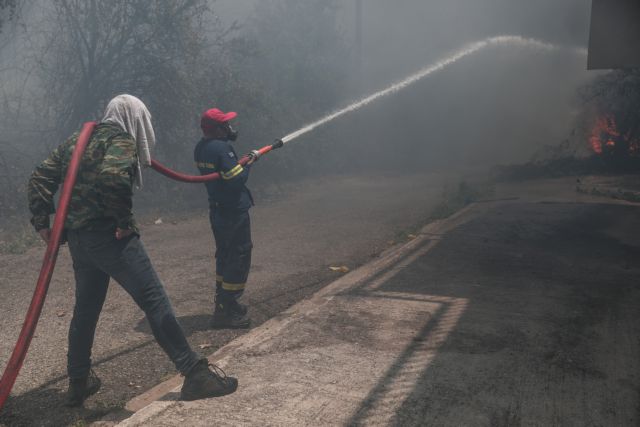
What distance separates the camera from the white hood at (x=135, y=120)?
346 centimetres

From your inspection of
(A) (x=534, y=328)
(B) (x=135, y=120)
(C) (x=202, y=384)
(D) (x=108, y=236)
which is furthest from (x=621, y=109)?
(D) (x=108, y=236)

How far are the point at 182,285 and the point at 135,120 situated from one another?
2959 mm

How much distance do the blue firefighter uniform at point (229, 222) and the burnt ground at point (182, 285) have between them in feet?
1.35

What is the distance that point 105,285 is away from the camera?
3594 millimetres

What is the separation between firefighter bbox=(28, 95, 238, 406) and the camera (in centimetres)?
324

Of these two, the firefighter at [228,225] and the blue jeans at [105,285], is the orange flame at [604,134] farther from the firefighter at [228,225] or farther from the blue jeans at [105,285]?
the blue jeans at [105,285]

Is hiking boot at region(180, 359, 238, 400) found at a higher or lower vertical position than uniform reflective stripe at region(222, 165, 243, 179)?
lower

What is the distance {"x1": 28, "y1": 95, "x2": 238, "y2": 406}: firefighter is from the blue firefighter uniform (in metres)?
1.20

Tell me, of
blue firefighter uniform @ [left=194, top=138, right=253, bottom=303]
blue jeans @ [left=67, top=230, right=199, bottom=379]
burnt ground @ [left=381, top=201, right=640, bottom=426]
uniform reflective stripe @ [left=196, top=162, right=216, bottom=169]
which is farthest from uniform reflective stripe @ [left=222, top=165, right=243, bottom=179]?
burnt ground @ [left=381, top=201, right=640, bottom=426]

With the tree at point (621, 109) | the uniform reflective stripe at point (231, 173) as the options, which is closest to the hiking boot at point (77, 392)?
the uniform reflective stripe at point (231, 173)

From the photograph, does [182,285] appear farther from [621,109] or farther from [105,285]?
[621,109]

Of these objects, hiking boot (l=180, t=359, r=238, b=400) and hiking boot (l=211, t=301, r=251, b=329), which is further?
hiking boot (l=211, t=301, r=251, b=329)

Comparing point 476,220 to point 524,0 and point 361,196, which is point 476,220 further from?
point 524,0

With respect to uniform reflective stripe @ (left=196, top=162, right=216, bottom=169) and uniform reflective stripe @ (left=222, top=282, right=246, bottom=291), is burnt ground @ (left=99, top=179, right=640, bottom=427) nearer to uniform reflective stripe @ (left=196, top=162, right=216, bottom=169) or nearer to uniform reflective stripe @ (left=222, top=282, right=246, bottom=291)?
uniform reflective stripe @ (left=222, top=282, right=246, bottom=291)
